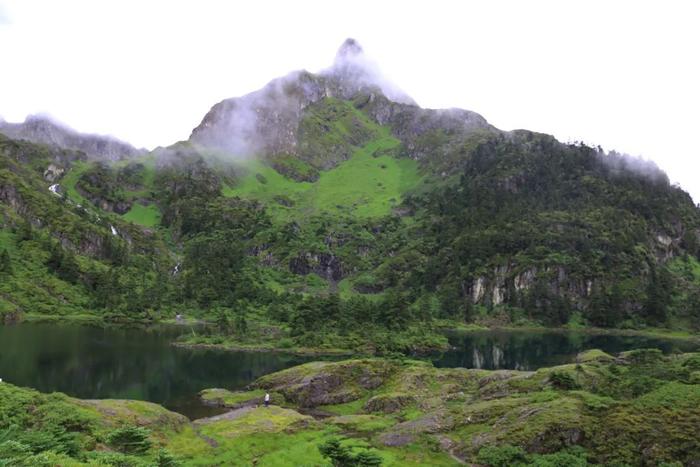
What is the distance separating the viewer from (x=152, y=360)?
107375 millimetres

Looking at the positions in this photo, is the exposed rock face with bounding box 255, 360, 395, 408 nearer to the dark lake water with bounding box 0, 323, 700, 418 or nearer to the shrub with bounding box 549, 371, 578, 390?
the dark lake water with bounding box 0, 323, 700, 418

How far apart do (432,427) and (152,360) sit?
75.4m

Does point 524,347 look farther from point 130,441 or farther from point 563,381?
point 130,441

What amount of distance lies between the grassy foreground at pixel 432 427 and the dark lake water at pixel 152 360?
19.5 metres

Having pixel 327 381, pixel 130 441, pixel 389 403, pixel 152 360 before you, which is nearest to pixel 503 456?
pixel 389 403

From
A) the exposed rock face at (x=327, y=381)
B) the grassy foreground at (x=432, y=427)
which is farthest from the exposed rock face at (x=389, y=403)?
the exposed rock face at (x=327, y=381)

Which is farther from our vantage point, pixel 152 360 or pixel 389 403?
pixel 152 360

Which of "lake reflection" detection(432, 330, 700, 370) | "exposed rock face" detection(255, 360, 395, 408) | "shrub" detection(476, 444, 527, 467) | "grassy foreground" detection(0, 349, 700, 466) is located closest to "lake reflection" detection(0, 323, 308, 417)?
"exposed rock face" detection(255, 360, 395, 408)

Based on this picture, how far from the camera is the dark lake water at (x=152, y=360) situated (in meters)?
79.6

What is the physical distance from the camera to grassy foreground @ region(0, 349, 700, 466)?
36.8m

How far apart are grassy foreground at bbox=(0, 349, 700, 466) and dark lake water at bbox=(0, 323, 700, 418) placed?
19490 mm

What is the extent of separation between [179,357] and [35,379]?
3671cm

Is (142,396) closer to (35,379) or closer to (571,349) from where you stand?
(35,379)

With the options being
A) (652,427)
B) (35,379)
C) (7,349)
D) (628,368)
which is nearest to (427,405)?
(628,368)
